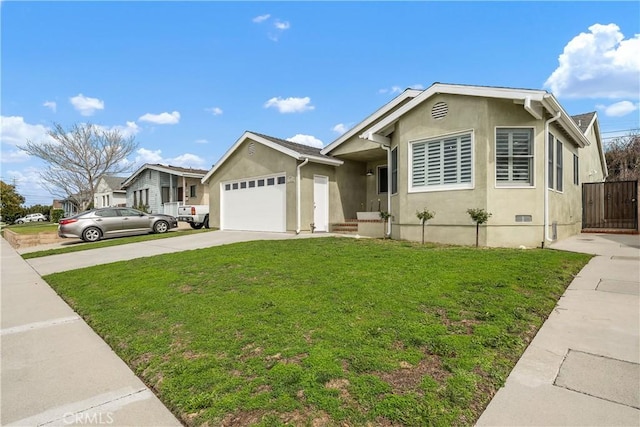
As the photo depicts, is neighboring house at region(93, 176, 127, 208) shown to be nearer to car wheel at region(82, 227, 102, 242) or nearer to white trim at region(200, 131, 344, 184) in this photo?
car wheel at region(82, 227, 102, 242)

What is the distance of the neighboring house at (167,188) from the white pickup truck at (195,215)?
13.4 ft

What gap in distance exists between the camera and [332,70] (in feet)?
49.2

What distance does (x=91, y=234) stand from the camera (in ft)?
46.9

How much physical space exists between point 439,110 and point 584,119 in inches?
401

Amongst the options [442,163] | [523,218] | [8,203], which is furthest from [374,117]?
[8,203]

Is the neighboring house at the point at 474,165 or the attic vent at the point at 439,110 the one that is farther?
the attic vent at the point at 439,110

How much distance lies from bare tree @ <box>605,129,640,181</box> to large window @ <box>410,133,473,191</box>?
945 inches

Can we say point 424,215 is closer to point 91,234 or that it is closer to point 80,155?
point 91,234

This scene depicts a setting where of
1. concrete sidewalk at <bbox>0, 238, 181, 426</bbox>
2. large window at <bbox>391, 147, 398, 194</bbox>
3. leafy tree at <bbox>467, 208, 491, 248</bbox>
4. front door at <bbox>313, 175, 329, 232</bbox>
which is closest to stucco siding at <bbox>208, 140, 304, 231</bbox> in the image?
front door at <bbox>313, 175, 329, 232</bbox>

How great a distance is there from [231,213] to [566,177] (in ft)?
46.4

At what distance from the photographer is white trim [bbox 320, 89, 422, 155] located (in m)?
12.3

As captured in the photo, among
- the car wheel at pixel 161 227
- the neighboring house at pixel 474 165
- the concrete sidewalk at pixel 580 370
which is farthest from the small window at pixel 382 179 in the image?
the car wheel at pixel 161 227

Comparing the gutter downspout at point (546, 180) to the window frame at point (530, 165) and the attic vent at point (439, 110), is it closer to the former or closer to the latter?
the window frame at point (530, 165)

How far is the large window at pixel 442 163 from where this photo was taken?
8898 mm
